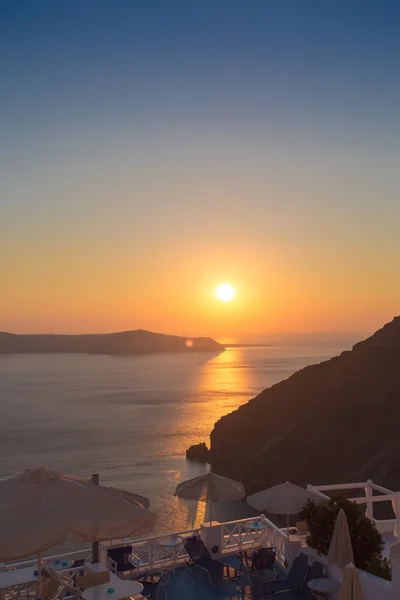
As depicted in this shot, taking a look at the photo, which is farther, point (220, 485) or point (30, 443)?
point (30, 443)

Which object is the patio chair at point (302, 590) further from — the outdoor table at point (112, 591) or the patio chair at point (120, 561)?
the outdoor table at point (112, 591)

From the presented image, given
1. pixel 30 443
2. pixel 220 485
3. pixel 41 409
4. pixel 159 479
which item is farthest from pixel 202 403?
pixel 220 485

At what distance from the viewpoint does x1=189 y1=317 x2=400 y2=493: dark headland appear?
2586 inches

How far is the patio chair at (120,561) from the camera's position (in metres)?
11.6

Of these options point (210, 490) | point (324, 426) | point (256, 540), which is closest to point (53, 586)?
point (210, 490)

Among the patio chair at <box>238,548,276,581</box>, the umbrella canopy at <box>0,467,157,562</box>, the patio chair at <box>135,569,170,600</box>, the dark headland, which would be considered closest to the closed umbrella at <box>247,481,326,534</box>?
the patio chair at <box>238,548,276,581</box>

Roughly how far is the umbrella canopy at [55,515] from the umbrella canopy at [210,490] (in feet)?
17.6

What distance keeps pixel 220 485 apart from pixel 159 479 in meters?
55.9

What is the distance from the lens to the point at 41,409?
117250mm

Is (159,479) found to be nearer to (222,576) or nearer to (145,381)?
(222,576)

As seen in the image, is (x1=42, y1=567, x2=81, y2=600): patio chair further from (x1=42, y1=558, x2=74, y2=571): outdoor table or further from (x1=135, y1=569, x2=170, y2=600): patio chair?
(x1=42, y1=558, x2=74, y2=571): outdoor table

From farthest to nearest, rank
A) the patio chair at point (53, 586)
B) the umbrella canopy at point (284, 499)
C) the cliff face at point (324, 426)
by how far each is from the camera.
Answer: the cliff face at point (324, 426) < the umbrella canopy at point (284, 499) < the patio chair at point (53, 586)

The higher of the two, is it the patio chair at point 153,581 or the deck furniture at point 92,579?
the deck furniture at point 92,579

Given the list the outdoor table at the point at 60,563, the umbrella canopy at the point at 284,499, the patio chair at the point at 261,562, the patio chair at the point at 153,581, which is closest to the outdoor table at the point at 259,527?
the umbrella canopy at the point at 284,499
